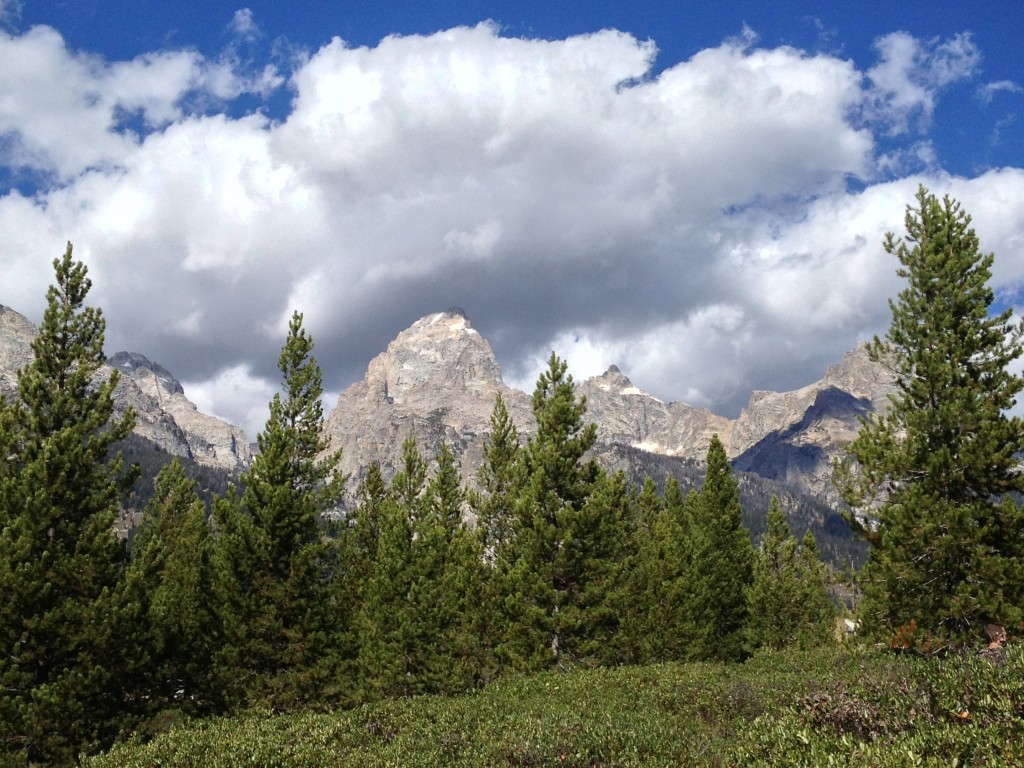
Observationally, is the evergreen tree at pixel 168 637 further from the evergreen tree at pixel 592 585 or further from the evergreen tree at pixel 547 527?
the evergreen tree at pixel 592 585

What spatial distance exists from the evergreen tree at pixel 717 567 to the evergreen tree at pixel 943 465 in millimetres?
15657

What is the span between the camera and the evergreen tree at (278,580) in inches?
974

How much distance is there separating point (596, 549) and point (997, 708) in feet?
72.3

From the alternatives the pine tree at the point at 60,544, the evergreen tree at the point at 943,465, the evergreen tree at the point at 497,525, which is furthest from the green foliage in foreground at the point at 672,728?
the evergreen tree at the point at 497,525

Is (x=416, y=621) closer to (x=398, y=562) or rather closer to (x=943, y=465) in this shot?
(x=398, y=562)

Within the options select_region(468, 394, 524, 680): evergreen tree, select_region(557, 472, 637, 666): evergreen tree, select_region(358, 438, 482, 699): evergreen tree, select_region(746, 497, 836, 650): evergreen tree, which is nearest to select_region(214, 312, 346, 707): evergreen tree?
select_region(358, 438, 482, 699): evergreen tree

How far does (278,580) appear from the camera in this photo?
2598cm

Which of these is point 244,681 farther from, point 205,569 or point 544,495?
point 544,495

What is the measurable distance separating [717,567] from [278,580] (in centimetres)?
2814

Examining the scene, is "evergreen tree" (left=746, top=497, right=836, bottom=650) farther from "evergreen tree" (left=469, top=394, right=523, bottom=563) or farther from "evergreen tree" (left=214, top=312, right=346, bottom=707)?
"evergreen tree" (left=214, top=312, right=346, bottom=707)

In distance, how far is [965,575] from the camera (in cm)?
1967

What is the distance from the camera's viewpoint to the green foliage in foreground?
23.3 feet

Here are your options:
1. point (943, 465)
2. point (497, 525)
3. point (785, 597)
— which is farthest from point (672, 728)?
point (785, 597)

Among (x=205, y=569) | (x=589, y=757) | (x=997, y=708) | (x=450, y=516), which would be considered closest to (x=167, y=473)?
(x=450, y=516)
